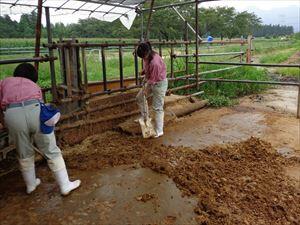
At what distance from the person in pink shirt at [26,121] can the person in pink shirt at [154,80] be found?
6.75 feet

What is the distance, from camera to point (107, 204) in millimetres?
3162

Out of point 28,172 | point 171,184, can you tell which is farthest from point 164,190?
point 28,172

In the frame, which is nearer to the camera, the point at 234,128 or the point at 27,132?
the point at 27,132

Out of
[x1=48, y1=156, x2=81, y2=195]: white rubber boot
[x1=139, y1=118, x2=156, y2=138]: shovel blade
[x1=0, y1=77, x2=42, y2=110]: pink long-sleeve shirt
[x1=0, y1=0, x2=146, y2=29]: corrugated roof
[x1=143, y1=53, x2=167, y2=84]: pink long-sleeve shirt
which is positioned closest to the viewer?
[x1=0, y1=77, x2=42, y2=110]: pink long-sleeve shirt

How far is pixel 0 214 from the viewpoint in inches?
118

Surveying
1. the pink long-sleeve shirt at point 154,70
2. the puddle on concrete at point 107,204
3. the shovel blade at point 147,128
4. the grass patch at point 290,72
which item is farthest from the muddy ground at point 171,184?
the grass patch at point 290,72

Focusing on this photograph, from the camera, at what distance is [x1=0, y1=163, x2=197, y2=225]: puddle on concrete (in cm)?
293

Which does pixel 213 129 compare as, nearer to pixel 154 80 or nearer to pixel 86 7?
pixel 154 80

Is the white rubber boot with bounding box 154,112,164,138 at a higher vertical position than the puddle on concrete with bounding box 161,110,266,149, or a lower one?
higher

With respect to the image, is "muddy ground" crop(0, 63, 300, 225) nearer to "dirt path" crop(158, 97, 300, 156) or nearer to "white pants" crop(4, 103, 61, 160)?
"dirt path" crop(158, 97, 300, 156)

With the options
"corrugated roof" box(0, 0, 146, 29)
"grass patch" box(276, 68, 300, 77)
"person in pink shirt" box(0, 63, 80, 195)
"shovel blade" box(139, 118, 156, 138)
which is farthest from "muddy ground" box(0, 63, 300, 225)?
"grass patch" box(276, 68, 300, 77)

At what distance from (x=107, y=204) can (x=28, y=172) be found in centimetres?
91

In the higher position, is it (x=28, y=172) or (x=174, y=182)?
(x=28, y=172)

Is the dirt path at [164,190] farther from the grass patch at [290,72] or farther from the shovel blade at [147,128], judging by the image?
the grass patch at [290,72]
